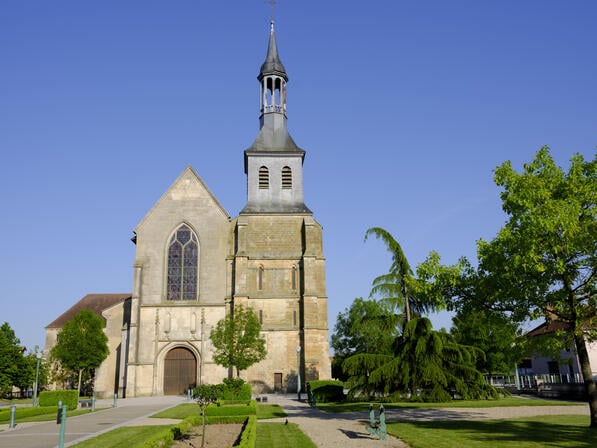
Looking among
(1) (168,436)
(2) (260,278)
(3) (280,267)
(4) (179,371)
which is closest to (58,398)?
(4) (179,371)

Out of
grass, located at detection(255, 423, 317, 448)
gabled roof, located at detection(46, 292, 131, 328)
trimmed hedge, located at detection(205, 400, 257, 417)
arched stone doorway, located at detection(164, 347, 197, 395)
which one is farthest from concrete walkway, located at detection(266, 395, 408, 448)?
gabled roof, located at detection(46, 292, 131, 328)

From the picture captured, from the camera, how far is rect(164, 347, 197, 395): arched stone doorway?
119 feet

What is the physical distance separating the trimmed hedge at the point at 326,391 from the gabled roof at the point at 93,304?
1175 inches

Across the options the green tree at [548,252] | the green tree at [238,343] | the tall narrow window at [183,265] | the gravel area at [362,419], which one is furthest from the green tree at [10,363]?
the green tree at [548,252]

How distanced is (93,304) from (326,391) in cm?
3468

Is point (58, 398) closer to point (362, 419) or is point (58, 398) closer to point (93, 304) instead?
point (362, 419)

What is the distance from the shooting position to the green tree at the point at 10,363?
40875 mm

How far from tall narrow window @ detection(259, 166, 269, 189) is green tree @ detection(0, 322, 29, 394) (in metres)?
25.0

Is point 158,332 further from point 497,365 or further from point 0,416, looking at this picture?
point 497,365

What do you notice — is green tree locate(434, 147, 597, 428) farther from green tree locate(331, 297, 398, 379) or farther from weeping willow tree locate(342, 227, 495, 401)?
green tree locate(331, 297, 398, 379)

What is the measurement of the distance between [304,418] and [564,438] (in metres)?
9.58

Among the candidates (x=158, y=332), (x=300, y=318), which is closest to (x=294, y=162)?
(x=300, y=318)

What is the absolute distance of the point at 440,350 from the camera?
22641 mm

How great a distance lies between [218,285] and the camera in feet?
124
